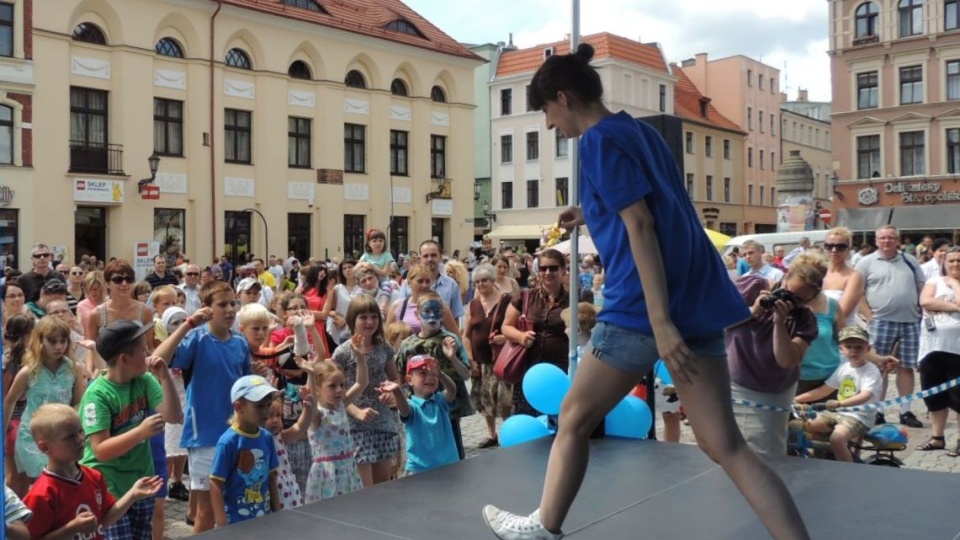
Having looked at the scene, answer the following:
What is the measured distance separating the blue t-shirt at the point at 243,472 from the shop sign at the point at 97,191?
2600 centimetres

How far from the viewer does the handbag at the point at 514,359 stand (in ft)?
24.2

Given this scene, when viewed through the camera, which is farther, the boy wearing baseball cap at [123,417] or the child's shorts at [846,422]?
the child's shorts at [846,422]

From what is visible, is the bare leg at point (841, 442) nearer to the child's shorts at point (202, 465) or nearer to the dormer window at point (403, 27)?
the child's shorts at point (202, 465)

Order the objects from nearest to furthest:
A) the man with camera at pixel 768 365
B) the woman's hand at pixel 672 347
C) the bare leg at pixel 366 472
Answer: the woman's hand at pixel 672 347 < the man with camera at pixel 768 365 < the bare leg at pixel 366 472

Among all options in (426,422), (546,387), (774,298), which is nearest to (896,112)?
(546,387)

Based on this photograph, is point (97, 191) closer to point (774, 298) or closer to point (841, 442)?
point (841, 442)

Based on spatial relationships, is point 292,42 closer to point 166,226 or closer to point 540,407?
point 166,226

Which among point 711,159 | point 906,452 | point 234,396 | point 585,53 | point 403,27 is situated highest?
point 403,27

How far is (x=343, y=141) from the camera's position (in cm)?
3603

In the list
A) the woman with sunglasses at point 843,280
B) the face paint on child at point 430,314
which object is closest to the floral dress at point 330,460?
the face paint on child at point 430,314

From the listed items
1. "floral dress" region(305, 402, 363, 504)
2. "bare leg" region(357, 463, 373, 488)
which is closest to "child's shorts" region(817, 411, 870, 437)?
"bare leg" region(357, 463, 373, 488)

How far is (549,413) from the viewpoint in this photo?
6203 mm

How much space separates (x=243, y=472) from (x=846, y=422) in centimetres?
399

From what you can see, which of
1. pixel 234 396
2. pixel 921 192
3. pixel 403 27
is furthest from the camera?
pixel 921 192
